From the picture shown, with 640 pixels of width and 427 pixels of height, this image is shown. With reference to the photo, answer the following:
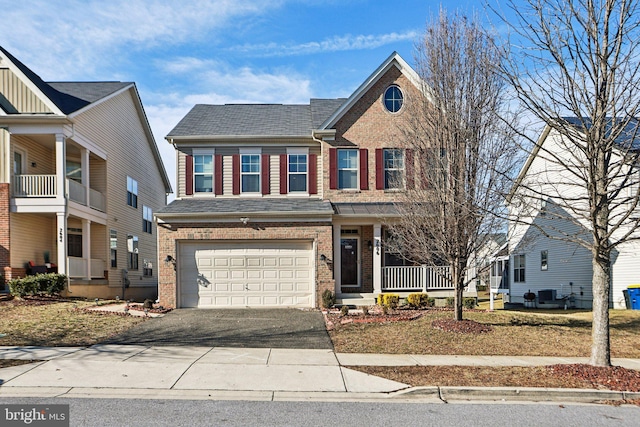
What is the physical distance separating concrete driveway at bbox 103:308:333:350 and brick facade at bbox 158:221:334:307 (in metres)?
1.53

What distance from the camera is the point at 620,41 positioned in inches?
336

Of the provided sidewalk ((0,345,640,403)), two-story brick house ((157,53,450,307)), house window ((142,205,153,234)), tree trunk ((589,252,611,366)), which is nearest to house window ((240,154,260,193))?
two-story brick house ((157,53,450,307))

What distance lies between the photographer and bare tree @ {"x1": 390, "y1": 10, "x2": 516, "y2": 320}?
486 inches

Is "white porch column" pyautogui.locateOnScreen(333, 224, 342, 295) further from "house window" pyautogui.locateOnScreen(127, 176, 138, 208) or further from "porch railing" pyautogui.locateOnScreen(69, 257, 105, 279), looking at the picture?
"house window" pyautogui.locateOnScreen(127, 176, 138, 208)

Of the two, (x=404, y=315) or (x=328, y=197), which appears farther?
(x=328, y=197)

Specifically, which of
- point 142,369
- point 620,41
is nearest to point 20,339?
point 142,369

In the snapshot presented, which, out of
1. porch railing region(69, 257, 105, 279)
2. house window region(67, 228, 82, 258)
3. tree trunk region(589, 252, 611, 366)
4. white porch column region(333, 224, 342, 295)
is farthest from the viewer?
house window region(67, 228, 82, 258)

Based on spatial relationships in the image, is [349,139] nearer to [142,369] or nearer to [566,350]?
[566,350]

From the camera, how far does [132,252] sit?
88.7ft

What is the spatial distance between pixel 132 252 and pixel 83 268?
21.5ft

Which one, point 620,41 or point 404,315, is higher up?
point 620,41

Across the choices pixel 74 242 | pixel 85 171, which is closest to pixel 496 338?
pixel 85 171

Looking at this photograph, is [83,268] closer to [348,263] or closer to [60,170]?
[60,170]

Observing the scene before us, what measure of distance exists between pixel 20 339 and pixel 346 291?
11.3m
